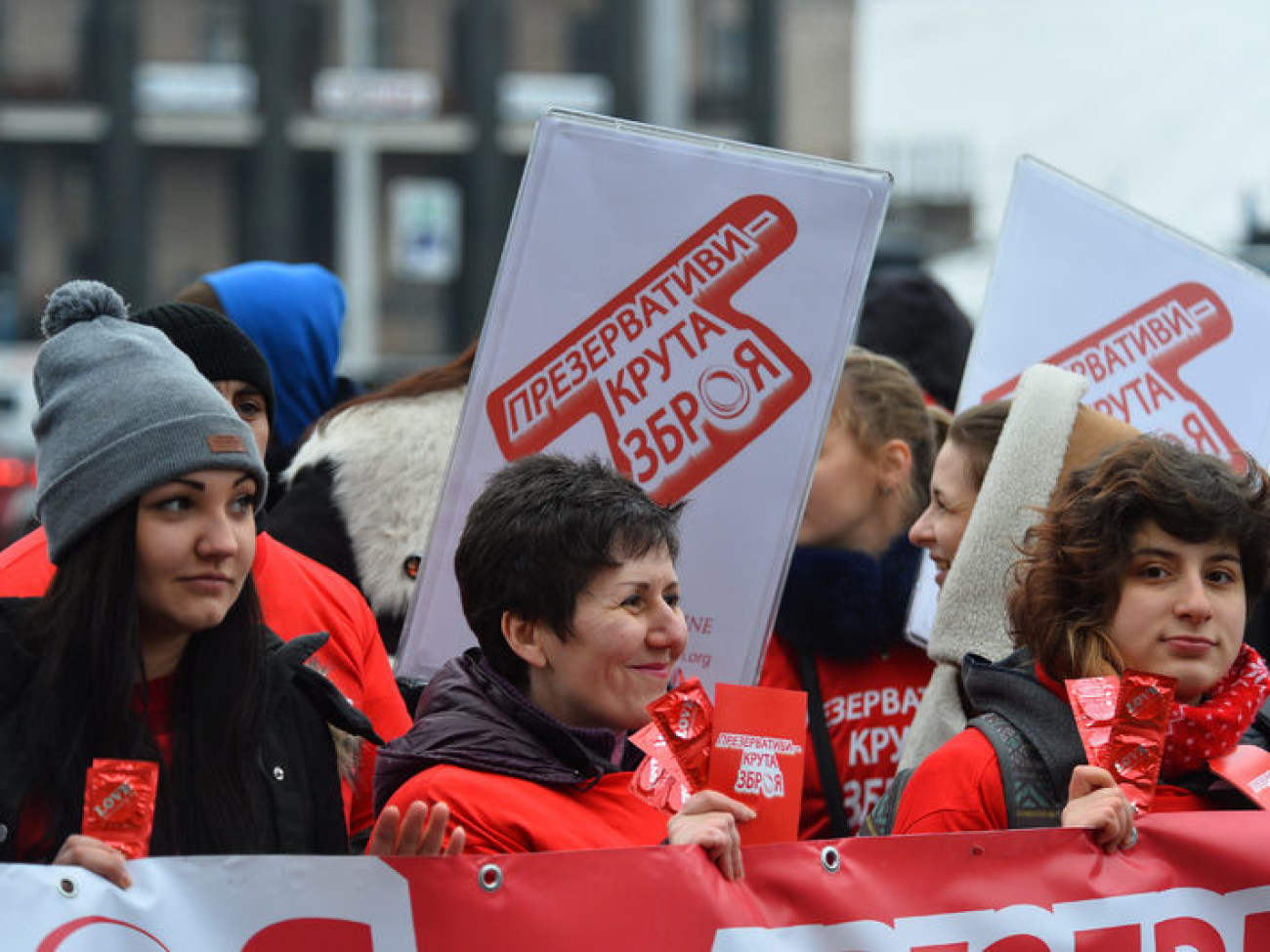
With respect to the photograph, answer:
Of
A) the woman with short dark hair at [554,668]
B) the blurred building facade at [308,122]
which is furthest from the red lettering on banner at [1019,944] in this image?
the blurred building facade at [308,122]

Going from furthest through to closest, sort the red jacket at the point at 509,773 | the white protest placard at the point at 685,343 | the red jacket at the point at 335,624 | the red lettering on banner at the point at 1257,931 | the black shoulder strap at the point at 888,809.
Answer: the white protest placard at the point at 685,343
the red jacket at the point at 335,624
the black shoulder strap at the point at 888,809
the red lettering on banner at the point at 1257,931
the red jacket at the point at 509,773

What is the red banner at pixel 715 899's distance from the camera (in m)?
2.21

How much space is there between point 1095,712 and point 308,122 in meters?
35.6

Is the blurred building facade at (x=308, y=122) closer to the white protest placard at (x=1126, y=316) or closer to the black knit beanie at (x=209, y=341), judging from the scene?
A: the white protest placard at (x=1126, y=316)

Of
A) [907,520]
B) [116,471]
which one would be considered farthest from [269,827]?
[907,520]

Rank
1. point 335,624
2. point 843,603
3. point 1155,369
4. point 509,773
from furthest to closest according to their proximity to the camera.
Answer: point 1155,369
point 843,603
point 335,624
point 509,773

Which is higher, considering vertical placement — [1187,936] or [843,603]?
[843,603]

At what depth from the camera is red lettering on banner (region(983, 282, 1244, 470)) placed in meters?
3.85

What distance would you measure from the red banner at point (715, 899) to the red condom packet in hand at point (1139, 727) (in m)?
0.10

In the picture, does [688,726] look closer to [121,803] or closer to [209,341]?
[121,803]

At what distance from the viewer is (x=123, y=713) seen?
235cm

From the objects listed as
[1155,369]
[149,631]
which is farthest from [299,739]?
[1155,369]

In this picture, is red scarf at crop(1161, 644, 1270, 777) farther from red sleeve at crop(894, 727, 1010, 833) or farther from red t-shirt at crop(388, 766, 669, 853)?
red t-shirt at crop(388, 766, 669, 853)

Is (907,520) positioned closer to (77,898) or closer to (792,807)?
(792,807)
